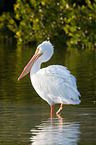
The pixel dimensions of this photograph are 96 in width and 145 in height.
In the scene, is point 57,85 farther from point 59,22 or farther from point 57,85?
point 59,22

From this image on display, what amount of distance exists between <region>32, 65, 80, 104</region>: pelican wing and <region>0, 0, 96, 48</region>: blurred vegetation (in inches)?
730

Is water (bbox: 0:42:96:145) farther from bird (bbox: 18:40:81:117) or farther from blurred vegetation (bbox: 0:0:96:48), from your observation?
blurred vegetation (bbox: 0:0:96:48)

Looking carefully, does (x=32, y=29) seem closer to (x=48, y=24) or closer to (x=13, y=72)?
(x=48, y=24)

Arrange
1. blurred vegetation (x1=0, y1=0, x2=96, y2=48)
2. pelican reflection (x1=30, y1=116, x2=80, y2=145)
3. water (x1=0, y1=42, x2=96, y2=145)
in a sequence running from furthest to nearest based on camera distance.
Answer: blurred vegetation (x1=0, y1=0, x2=96, y2=48) < water (x1=0, y1=42, x2=96, y2=145) < pelican reflection (x1=30, y1=116, x2=80, y2=145)

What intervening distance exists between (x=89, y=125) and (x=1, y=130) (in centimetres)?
135

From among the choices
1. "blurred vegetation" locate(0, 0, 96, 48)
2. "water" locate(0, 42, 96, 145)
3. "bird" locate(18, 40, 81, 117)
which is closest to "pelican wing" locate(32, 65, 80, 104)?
"bird" locate(18, 40, 81, 117)

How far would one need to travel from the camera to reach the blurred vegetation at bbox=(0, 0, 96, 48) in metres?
27.6

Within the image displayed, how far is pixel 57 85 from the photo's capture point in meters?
8.35

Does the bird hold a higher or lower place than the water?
higher

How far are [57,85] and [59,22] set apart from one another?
2373 centimetres

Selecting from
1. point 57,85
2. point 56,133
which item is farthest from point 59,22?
point 56,133

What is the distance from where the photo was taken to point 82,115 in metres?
8.59

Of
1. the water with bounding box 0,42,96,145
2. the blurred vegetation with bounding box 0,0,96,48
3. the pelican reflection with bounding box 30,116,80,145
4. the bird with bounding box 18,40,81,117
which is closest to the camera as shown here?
the pelican reflection with bounding box 30,116,80,145

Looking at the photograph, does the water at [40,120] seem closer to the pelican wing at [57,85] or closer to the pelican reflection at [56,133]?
the pelican reflection at [56,133]
